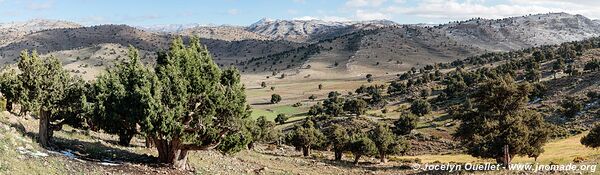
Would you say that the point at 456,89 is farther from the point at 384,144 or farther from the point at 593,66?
the point at 384,144

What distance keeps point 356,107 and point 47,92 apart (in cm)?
10777

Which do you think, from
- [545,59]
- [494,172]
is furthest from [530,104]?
[494,172]

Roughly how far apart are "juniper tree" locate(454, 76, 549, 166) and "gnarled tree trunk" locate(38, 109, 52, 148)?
35.4 meters

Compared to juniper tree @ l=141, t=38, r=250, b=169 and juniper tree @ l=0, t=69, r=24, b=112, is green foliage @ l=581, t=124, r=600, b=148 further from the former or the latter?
juniper tree @ l=0, t=69, r=24, b=112

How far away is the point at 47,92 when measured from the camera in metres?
30.5

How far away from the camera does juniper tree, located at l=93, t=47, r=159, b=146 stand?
2678 cm

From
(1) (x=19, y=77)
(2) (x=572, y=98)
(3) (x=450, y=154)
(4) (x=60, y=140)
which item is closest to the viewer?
(1) (x=19, y=77)

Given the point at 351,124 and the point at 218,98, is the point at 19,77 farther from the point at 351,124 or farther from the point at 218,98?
the point at 351,124

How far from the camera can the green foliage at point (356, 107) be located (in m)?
131

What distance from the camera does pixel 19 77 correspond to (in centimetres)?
3098

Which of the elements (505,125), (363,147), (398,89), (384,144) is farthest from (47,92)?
(398,89)

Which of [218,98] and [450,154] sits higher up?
[218,98]

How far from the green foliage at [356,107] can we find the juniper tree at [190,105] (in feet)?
329

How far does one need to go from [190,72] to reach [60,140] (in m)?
13.2
